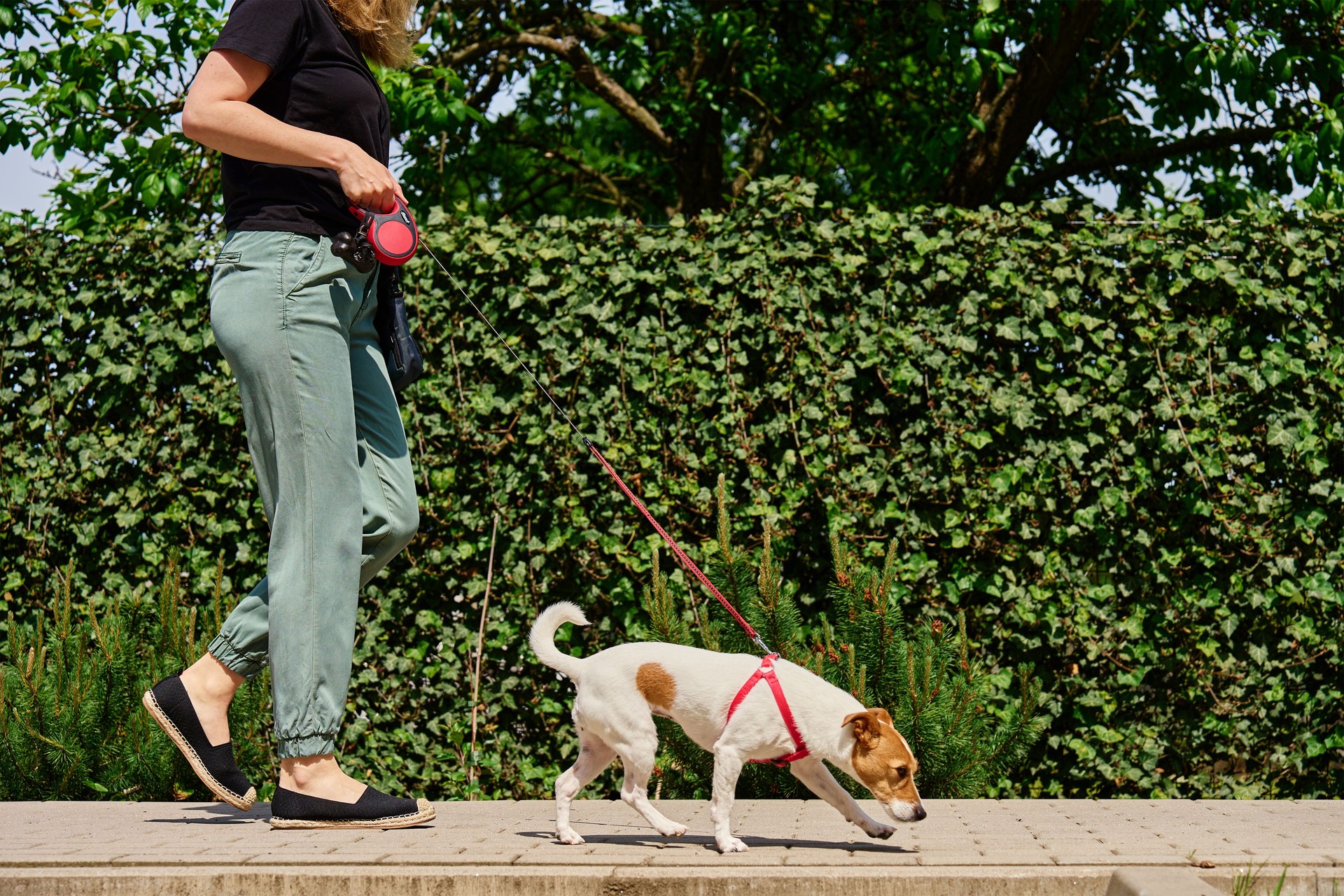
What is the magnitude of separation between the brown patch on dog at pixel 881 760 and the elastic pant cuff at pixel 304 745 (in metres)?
1.40

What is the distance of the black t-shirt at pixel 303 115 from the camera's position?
125 inches

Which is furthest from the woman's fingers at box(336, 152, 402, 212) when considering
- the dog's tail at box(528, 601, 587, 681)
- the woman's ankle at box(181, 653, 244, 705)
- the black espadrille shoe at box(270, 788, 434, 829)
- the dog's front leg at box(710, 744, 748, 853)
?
the dog's front leg at box(710, 744, 748, 853)

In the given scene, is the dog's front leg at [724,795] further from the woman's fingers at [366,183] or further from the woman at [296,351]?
the woman's fingers at [366,183]

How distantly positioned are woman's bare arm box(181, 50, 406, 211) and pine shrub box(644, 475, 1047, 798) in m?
2.16

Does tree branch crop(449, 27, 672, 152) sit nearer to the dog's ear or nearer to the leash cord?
the leash cord

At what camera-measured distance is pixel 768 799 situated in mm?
4344

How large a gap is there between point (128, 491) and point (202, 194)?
3.86 m

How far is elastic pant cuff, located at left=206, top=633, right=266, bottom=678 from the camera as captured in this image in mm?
3371

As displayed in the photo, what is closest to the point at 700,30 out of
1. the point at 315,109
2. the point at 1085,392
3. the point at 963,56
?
the point at 963,56

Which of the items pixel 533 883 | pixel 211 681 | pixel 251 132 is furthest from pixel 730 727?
pixel 251 132

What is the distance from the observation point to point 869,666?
15.1 ft

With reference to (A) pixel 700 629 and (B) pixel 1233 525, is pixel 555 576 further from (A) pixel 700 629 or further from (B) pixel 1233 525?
(B) pixel 1233 525

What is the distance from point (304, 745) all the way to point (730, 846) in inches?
45.3

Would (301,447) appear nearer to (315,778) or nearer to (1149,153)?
(315,778)
